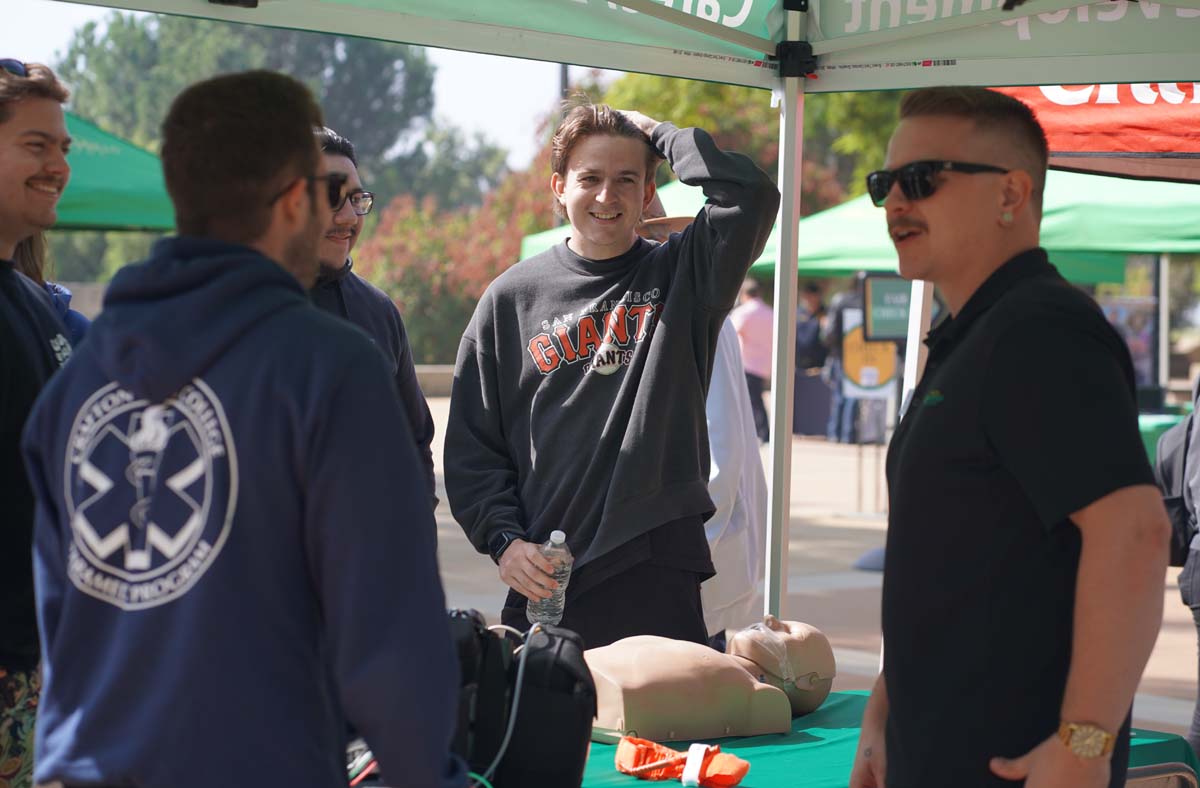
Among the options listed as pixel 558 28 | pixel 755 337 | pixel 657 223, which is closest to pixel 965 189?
pixel 558 28

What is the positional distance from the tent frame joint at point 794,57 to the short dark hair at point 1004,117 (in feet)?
7.03

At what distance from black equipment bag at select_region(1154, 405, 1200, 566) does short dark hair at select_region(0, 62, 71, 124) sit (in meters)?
3.82

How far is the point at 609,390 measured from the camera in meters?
3.52

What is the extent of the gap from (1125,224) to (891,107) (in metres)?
16.1

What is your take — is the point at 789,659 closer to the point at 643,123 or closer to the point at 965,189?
the point at 643,123

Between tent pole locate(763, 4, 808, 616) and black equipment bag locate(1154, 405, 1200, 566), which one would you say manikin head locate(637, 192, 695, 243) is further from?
black equipment bag locate(1154, 405, 1200, 566)

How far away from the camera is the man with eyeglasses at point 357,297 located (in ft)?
10.9

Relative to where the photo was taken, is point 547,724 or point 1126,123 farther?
point 1126,123

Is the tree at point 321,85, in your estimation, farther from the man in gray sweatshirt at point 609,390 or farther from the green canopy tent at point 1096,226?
the man in gray sweatshirt at point 609,390

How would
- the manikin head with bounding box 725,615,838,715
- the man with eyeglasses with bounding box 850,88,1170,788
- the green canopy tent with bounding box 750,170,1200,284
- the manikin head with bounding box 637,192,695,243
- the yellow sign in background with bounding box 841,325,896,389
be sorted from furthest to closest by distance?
the yellow sign in background with bounding box 841,325,896,389
the green canopy tent with bounding box 750,170,1200,284
the manikin head with bounding box 637,192,695,243
the manikin head with bounding box 725,615,838,715
the man with eyeglasses with bounding box 850,88,1170,788

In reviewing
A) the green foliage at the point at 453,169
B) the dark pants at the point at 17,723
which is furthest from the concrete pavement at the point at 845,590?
the green foliage at the point at 453,169

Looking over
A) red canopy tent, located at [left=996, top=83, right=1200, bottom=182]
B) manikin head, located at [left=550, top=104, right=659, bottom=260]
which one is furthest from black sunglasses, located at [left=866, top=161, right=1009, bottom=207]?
red canopy tent, located at [left=996, top=83, right=1200, bottom=182]

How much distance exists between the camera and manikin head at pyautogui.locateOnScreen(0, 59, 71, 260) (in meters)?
2.62

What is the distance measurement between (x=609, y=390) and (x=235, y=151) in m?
1.88
